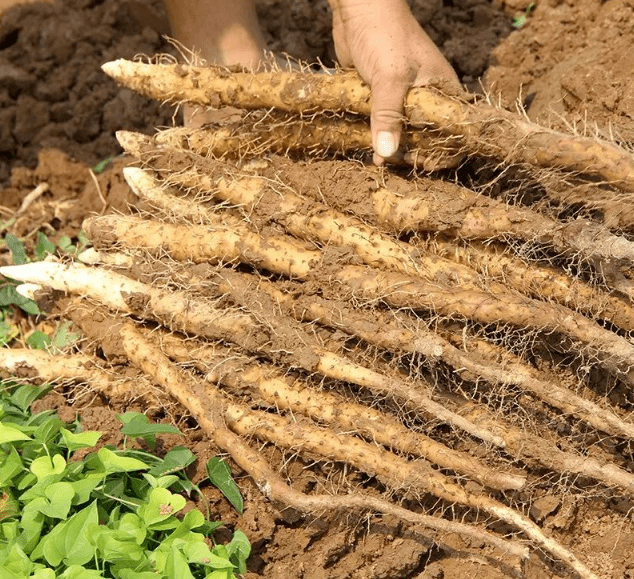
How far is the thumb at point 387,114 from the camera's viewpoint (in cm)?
167

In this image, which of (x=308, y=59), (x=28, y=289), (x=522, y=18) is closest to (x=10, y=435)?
(x=28, y=289)

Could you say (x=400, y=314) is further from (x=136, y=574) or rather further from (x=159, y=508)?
(x=136, y=574)

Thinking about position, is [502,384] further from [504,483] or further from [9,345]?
[9,345]

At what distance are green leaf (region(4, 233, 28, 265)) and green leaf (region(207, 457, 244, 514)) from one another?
935 millimetres

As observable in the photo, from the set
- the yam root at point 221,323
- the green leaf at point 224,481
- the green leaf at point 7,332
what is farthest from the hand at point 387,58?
the green leaf at point 7,332

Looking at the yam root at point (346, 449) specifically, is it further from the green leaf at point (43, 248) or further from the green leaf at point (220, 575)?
the green leaf at point (43, 248)

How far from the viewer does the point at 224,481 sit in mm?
1658

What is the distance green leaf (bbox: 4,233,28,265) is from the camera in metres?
2.21

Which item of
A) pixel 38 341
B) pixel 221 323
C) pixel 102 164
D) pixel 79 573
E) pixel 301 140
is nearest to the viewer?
pixel 79 573

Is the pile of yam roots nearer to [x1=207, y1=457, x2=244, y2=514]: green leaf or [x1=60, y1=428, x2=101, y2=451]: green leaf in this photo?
[x1=207, y1=457, x2=244, y2=514]: green leaf

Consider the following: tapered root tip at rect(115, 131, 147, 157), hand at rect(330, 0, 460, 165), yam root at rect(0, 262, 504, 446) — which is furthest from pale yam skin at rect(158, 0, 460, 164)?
tapered root tip at rect(115, 131, 147, 157)

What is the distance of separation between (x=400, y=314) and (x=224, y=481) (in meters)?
0.51

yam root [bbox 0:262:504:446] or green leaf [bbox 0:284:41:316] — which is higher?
yam root [bbox 0:262:504:446]

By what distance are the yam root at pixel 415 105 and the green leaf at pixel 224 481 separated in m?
0.82
